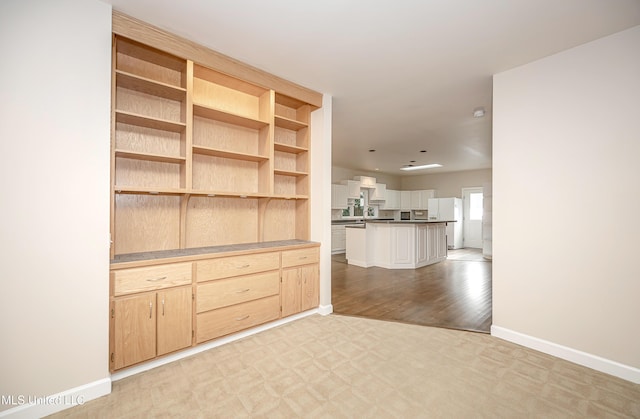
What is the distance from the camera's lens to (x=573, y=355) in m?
2.30

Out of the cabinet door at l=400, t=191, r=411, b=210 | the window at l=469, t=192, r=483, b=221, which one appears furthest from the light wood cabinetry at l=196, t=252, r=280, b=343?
the window at l=469, t=192, r=483, b=221

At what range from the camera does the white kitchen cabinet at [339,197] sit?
7.98 metres

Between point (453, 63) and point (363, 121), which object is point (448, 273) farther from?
point (453, 63)

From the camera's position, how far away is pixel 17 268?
1.62 m

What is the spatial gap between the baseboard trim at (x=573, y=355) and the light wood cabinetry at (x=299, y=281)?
1.95 metres

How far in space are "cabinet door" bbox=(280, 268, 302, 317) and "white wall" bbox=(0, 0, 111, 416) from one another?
61.0 inches

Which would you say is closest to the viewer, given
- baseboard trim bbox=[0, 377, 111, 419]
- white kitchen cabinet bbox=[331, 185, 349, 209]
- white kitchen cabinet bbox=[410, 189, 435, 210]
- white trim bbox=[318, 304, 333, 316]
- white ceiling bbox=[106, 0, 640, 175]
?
baseboard trim bbox=[0, 377, 111, 419]

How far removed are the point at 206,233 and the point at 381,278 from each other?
11.2 feet

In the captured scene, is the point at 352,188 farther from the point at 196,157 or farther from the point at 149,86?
the point at 149,86

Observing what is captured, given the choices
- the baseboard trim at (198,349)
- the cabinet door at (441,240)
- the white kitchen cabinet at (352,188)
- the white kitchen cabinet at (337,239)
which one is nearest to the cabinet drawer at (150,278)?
the baseboard trim at (198,349)

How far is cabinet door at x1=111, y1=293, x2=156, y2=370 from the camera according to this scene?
197cm

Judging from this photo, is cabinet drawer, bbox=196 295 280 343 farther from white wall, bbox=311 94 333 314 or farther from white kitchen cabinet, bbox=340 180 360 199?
white kitchen cabinet, bbox=340 180 360 199

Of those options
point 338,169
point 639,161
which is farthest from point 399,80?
point 338,169

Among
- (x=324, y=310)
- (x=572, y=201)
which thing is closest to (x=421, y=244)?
(x=324, y=310)
